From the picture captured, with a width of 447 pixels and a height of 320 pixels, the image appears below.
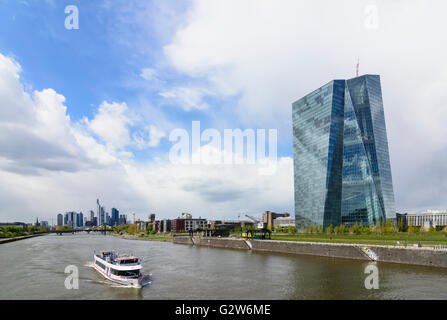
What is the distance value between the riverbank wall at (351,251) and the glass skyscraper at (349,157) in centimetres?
6852

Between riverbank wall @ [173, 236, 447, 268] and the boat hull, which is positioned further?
riverbank wall @ [173, 236, 447, 268]

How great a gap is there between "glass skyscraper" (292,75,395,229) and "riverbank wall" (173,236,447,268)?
225 ft

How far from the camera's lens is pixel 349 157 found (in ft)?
547

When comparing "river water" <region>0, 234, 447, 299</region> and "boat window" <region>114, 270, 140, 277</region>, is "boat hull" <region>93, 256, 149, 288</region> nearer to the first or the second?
"boat window" <region>114, 270, 140, 277</region>

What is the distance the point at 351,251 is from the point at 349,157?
3721 inches

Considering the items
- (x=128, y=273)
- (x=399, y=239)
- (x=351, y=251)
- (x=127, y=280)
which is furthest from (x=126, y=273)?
(x=399, y=239)

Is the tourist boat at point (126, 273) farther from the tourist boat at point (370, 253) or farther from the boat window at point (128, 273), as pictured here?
the tourist boat at point (370, 253)

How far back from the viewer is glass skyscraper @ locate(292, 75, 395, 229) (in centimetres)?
16038

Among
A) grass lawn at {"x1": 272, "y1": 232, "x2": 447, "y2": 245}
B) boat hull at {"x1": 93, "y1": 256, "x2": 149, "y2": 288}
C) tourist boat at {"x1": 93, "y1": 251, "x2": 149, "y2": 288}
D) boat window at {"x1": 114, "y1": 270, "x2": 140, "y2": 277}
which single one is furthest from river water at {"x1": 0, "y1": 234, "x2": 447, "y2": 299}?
grass lawn at {"x1": 272, "y1": 232, "x2": 447, "y2": 245}

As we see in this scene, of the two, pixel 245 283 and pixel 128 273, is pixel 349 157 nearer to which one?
pixel 245 283

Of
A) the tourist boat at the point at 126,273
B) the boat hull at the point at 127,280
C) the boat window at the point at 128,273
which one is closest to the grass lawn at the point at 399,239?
the boat hull at the point at 127,280

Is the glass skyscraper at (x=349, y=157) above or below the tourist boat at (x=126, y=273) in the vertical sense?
above

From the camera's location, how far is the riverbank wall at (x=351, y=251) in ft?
218
